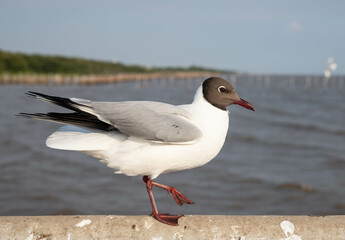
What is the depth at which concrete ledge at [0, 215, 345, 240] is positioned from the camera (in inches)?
93.4

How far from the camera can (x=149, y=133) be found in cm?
229

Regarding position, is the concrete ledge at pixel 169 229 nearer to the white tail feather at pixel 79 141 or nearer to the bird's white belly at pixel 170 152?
the bird's white belly at pixel 170 152

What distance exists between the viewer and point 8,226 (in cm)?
240

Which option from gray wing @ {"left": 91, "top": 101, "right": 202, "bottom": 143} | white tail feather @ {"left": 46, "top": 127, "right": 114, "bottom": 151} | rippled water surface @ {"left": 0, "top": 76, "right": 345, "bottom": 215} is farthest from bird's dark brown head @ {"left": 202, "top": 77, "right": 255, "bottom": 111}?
rippled water surface @ {"left": 0, "top": 76, "right": 345, "bottom": 215}

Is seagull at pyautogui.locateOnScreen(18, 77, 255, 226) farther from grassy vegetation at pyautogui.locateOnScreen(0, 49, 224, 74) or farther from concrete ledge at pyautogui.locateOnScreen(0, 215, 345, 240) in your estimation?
grassy vegetation at pyautogui.locateOnScreen(0, 49, 224, 74)

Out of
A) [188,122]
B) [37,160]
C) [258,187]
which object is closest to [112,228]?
[188,122]

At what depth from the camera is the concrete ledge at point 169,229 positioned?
237 cm

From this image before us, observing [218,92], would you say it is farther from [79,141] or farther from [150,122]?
[79,141]

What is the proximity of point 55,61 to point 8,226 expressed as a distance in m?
70.9

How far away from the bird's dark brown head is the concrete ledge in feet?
2.23

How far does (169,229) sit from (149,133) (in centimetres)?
58

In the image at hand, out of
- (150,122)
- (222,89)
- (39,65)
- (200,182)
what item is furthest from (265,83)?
(150,122)

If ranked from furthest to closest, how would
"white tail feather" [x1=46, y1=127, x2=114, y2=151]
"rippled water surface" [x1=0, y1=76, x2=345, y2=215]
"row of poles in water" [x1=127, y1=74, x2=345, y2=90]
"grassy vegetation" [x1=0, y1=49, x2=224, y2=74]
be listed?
"row of poles in water" [x1=127, y1=74, x2=345, y2=90] → "grassy vegetation" [x1=0, y1=49, x2=224, y2=74] → "rippled water surface" [x1=0, y1=76, x2=345, y2=215] → "white tail feather" [x1=46, y1=127, x2=114, y2=151]

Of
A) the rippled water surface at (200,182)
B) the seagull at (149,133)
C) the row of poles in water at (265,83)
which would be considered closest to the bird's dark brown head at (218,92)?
the seagull at (149,133)
